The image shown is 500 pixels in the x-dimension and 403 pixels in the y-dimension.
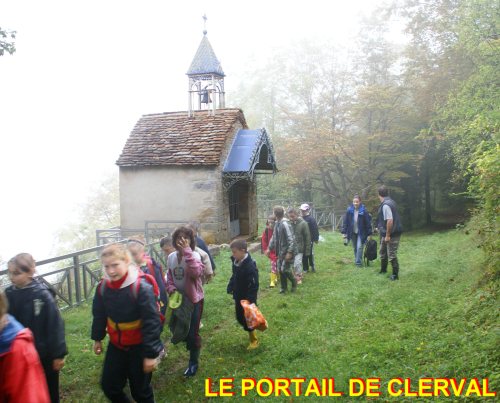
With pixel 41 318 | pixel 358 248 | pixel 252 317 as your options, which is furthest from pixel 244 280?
pixel 358 248

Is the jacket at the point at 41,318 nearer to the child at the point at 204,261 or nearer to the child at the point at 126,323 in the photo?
the child at the point at 126,323

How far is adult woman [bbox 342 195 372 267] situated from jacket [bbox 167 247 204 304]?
20.9ft

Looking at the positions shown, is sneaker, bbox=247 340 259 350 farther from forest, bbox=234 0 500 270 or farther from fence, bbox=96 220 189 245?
forest, bbox=234 0 500 270

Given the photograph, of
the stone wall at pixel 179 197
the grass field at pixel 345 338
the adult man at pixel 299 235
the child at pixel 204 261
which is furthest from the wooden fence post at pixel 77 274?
the stone wall at pixel 179 197

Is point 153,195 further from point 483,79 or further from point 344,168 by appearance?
point 344,168

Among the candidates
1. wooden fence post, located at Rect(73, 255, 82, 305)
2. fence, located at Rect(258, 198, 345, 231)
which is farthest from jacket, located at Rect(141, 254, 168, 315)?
fence, located at Rect(258, 198, 345, 231)

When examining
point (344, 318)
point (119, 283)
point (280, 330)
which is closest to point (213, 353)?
point (280, 330)

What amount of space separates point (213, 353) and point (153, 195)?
9.65m

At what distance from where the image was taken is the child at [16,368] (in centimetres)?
244

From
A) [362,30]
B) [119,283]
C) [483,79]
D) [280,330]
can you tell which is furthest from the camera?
[362,30]

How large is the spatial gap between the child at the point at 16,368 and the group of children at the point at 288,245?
6.12 meters

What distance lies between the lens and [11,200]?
5691 centimetres

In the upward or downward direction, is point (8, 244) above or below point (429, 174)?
below

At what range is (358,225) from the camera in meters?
10.8
